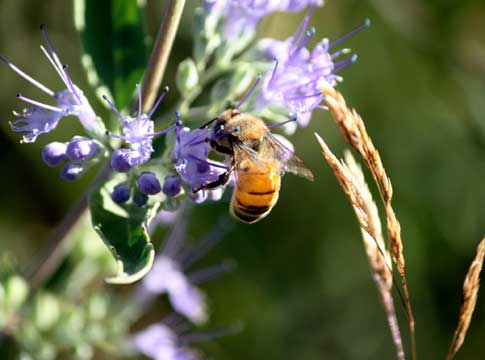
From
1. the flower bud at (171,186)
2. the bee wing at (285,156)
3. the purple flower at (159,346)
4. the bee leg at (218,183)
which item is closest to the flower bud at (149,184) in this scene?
the flower bud at (171,186)

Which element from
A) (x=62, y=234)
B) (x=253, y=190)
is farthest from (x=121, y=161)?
(x=62, y=234)

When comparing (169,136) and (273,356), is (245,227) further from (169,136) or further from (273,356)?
(169,136)

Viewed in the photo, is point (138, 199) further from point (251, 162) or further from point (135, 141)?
point (251, 162)

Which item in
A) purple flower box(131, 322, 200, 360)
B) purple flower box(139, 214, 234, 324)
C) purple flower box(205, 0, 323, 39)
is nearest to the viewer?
purple flower box(205, 0, 323, 39)

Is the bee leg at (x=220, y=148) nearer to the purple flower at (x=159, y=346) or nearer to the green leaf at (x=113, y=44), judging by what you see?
the green leaf at (x=113, y=44)

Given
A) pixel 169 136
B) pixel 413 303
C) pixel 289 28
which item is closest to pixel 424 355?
pixel 413 303

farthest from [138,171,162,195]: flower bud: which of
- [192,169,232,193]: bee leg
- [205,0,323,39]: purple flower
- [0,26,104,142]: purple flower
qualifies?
[205,0,323,39]: purple flower

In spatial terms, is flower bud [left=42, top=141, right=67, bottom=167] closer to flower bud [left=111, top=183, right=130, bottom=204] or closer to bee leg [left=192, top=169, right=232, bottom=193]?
flower bud [left=111, top=183, right=130, bottom=204]
